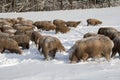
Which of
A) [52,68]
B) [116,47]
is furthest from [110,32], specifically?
[52,68]

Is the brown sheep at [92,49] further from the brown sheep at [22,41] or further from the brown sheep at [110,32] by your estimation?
the brown sheep at [22,41]

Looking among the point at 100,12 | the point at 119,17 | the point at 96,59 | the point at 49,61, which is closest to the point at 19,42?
the point at 49,61

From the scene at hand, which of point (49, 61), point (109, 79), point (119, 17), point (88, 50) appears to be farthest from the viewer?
point (119, 17)

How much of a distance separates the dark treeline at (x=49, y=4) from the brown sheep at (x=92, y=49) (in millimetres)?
31981

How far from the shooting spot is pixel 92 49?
1157cm

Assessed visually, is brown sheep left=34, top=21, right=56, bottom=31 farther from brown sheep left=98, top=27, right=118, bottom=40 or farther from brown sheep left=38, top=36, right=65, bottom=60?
brown sheep left=38, top=36, right=65, bottom=60

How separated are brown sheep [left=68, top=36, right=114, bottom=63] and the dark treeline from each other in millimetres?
31981

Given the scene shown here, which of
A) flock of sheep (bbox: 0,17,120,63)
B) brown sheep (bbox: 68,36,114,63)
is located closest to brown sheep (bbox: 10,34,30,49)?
flock of sheep (bbox: 0,17,120,63)

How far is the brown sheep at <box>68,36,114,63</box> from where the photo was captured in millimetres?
11570

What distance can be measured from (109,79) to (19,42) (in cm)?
731

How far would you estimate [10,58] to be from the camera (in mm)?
13164

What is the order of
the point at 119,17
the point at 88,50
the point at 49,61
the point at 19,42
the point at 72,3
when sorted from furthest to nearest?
the point at 72,3 < the point at 119,17 < the point at 19,42 < the point at 49,61 < the point at 88,50

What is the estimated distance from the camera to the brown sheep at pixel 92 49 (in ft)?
38.0

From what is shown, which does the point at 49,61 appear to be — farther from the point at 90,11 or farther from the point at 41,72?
the point at 90,11
